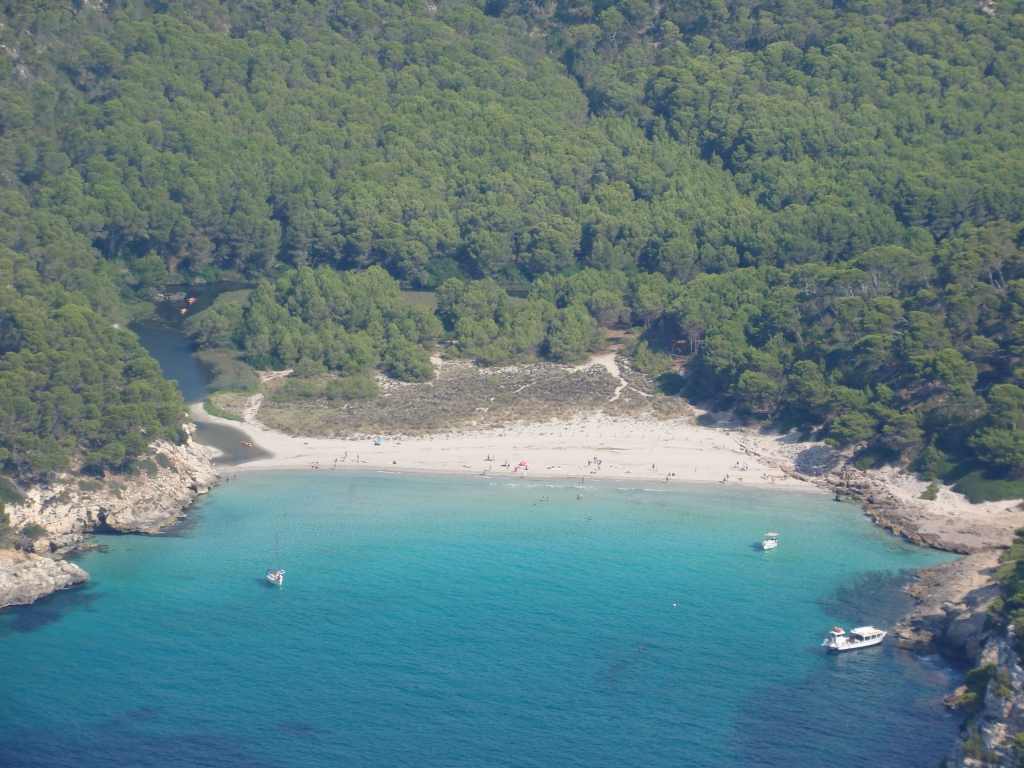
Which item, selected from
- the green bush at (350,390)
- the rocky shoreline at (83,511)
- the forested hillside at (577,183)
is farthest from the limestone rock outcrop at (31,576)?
the forested hillside at (577,183)

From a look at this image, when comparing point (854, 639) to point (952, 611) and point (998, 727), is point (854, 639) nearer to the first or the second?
point (952, 611)

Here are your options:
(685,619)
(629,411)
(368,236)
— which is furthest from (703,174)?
(685,619)

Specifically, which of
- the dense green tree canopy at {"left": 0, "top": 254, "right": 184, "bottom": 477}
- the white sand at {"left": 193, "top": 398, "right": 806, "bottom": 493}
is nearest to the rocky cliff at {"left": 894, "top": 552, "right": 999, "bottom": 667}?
the white sand at {"left": 193, "top": 398, "right": 806, "bottom": 493}

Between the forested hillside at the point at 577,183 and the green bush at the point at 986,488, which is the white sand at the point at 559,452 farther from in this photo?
the green bush at the point at 986,488

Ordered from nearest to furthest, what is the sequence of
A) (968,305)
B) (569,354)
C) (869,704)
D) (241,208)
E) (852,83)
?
(869,704) < (968,305) < (569,354) < (241,208) < (852,83)

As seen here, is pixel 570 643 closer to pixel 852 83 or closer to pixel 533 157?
pixel 533 157

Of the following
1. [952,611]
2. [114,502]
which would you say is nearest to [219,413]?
[114,502]
